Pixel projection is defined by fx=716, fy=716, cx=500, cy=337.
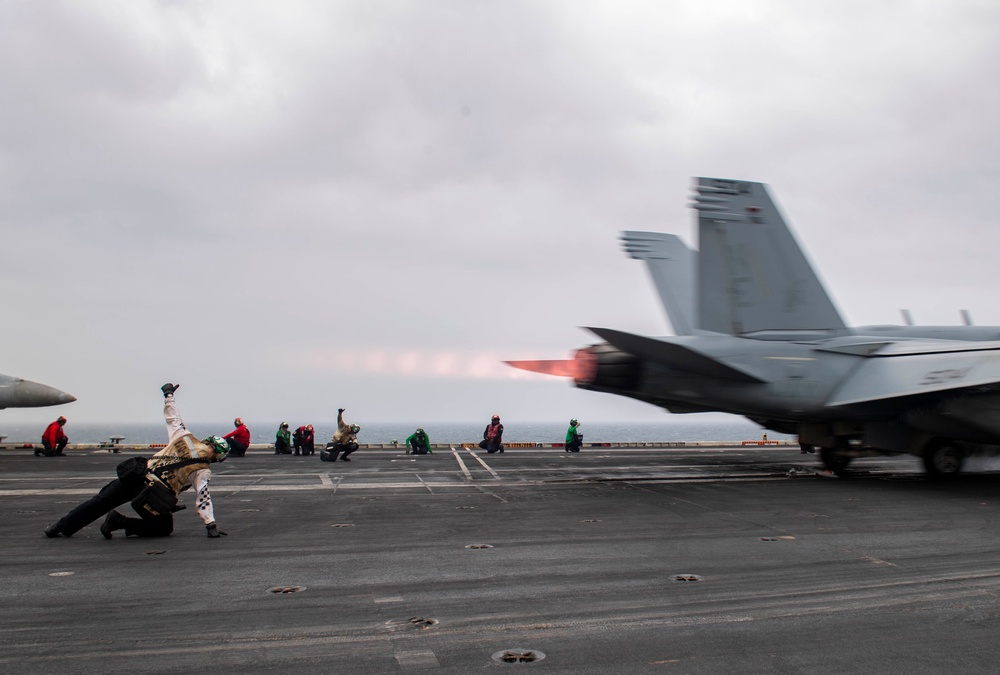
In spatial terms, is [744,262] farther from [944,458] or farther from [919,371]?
[944,458]

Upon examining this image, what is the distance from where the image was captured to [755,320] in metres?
17.9

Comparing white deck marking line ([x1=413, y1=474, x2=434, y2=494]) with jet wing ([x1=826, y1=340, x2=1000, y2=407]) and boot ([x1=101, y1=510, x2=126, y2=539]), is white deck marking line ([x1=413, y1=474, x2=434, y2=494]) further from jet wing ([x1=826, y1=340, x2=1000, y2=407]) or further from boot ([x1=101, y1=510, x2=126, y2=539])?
jet wing ([x1=826, y1=340, x2=1000, y2=407])

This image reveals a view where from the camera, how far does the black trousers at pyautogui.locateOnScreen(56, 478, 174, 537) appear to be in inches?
402

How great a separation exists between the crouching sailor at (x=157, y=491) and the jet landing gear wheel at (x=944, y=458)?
16.9 metres

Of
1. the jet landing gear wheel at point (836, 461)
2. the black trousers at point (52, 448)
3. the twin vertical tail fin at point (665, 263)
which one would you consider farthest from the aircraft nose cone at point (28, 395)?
the jet landing gear wheel at point (836, 461)

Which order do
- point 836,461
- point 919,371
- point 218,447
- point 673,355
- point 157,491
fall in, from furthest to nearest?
point 836,461
point 919,371
point 673,355
point 218,447
point 157,491

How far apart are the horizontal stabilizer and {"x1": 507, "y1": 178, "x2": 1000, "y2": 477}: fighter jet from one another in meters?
0.05

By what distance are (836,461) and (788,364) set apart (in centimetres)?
411

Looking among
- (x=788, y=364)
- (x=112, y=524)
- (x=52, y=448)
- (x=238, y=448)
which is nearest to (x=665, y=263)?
(x=788, y=364)

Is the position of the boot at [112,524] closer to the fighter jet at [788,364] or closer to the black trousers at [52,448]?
the fighter jet at [788,364]

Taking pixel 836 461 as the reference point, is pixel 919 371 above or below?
above

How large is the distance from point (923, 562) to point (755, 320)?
10259 mm

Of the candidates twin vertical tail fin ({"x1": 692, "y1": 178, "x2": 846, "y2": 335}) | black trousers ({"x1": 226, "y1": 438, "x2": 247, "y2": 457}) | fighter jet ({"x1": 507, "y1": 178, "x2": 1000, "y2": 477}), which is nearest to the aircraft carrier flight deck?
fighter jet ({"x1": 507, "y1": 178, "x2": 1000, "y2": 477})

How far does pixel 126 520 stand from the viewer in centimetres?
1022
